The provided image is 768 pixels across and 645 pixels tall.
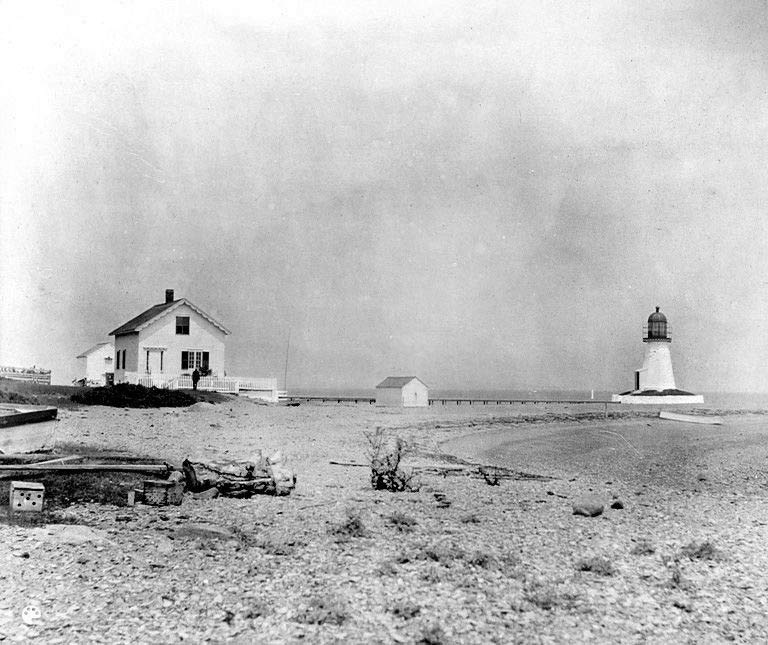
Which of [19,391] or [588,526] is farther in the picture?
[19,391]

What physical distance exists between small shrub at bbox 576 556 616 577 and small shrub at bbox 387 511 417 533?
92.6 inches

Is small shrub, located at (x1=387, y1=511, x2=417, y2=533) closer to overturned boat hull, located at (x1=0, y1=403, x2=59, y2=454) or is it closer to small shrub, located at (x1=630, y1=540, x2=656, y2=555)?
small shrub, located at (x1=630, y1=540, x2=656, y2=555)

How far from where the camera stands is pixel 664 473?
16.7 m

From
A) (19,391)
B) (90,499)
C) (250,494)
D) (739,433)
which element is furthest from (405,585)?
(739,433)

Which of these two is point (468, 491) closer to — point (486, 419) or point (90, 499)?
point (90, 499)

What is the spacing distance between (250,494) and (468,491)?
4.07m

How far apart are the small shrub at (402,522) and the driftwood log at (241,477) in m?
2.34

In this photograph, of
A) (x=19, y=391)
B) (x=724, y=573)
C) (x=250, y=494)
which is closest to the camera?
(x=724, y=573)

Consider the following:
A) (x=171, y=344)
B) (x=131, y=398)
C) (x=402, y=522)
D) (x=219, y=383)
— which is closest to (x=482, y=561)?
(x=402, y=522)

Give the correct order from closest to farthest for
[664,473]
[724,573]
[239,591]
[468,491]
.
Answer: [239,591]
[724,573]
[468,491]
[664,473]

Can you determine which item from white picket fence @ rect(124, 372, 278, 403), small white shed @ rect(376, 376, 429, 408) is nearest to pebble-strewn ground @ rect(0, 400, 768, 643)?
white picket fence @ rect(124, 372, 278, 403)

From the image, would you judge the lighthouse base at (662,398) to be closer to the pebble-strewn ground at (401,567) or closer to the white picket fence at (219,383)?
the white picket fence at (219,383)

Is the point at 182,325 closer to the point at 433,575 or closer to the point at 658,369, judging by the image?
the point at 433,575

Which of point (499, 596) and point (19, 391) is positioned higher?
point (19, 391)
